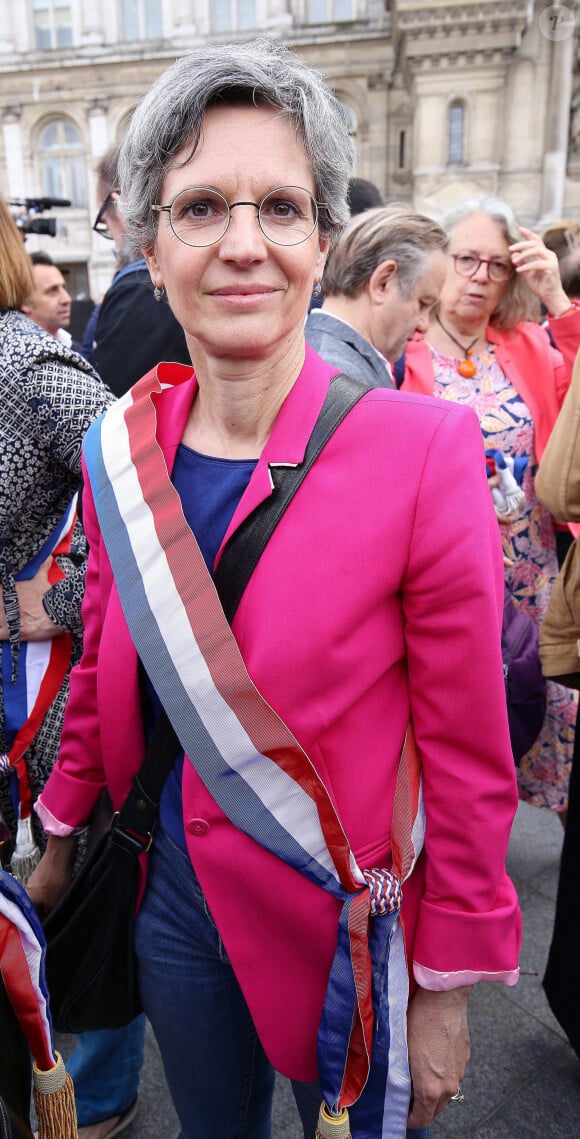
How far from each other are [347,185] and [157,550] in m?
0.64

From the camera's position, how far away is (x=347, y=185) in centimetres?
123

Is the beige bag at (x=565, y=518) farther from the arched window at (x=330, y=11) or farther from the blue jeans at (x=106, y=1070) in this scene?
the arched window at (x=330, y=11)

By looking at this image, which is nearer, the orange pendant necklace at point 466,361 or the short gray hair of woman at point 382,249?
the short gray hair of woman at point 382,249

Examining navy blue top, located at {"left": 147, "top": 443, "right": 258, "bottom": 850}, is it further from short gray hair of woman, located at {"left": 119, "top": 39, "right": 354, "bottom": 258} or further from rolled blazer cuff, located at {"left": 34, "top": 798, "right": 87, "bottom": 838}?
short gray hair of woman, located at {"left": 119, "top": 39, "right": 354, "bottom": 258}

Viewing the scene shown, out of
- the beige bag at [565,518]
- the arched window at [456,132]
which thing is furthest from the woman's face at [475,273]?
the arched window at [456,132]

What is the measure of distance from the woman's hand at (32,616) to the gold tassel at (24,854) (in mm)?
435

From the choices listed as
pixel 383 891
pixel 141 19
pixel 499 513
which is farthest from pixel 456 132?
pixel 383 891

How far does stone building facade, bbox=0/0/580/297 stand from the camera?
64.4 ft

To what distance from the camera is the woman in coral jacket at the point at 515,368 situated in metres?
2.64

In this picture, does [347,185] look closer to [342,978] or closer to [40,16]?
[342,978]

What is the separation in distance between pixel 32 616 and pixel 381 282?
140cm

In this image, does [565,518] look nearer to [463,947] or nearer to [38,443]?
[463,947]

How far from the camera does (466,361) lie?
109 inches

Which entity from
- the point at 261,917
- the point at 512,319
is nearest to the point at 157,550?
the point at 261,917
